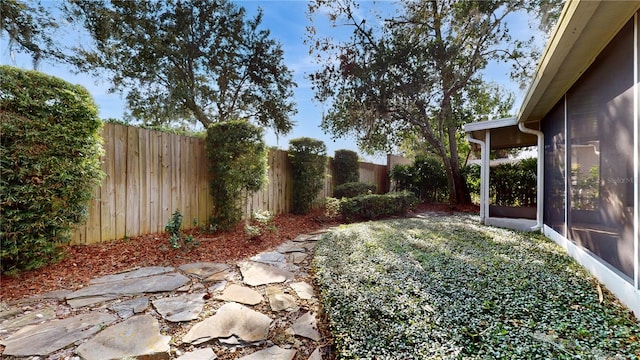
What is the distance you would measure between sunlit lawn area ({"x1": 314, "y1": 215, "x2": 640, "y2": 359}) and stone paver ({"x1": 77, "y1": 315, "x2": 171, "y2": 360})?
116cm

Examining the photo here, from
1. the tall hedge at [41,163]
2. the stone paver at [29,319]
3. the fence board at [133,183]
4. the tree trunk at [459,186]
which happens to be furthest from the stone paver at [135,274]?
the tree trunk at [459,186]

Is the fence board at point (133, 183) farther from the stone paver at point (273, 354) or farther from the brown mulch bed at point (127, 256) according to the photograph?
the stone paver at point (273, 354)

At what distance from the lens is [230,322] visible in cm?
200

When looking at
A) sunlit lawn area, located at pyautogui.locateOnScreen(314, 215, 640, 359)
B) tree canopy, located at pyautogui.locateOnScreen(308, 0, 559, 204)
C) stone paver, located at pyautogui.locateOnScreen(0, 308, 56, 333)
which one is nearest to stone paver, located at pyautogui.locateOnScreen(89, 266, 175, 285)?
stone paver, located at pyautogui.locateOnScreen(0, 308, 56, 333)

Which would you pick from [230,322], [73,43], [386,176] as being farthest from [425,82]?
[73,43]

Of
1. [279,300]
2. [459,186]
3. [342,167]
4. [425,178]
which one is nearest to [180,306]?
[279,300]

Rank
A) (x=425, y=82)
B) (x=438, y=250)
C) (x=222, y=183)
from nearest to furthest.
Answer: (x=438, y=250)
(x=222, y=183)
(x=425, y=82)

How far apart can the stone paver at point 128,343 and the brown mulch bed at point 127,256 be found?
1161mm

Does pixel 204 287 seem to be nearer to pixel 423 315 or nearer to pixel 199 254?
pixel 199 254

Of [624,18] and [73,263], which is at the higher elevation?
[624,18]

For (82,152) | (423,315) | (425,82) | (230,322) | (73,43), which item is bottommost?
(230,322)

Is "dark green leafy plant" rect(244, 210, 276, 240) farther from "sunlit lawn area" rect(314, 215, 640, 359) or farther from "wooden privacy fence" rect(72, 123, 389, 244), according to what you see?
"sunlit lawn area" rect(314, 215, 640, 359)

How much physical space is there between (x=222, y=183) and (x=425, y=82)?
6737 millimetres

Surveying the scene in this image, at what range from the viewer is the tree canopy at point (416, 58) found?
7719 millimetres
